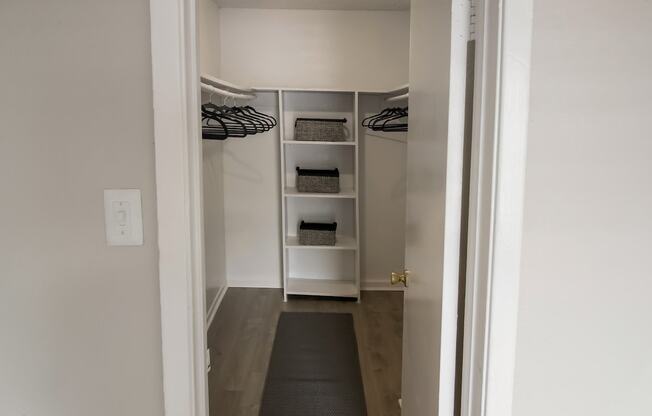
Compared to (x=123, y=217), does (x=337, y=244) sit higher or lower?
lower

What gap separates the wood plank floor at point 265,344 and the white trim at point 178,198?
142 centimetres

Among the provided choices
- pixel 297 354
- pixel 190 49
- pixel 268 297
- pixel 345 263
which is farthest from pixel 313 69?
pixel 190 49

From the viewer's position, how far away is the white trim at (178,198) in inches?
38.5

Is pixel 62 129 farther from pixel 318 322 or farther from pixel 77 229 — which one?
pixel 318 322

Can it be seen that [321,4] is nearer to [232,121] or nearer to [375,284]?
[232,121]

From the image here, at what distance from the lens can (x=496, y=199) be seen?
959 mm

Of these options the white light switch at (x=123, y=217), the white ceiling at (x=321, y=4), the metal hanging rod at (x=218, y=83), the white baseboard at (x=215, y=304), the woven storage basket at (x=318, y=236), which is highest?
the white ceiling at (x=321, y=4)

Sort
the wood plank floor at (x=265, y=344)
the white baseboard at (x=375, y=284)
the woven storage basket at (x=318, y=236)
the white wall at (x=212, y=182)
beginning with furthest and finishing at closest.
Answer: the white baseboard at (x=375, y=284) → the woven storage basket at (x=318, y=236) → the white wall at (x=212, y=182) → the wood plank floor at (x=265, y=344)

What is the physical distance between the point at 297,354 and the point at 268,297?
42.1 inches

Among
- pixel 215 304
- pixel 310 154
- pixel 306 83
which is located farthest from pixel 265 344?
pixel 306 83

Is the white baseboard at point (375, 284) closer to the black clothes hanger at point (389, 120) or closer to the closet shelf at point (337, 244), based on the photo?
the closet shelf at point (337, 244)

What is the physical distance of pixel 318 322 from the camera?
3.45m

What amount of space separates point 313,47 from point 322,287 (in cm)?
205

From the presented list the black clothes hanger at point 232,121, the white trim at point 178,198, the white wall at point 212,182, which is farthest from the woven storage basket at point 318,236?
the white trim at point 178,198
